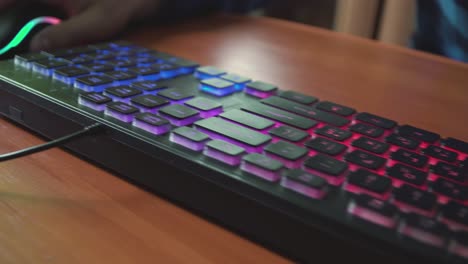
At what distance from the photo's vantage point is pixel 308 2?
1090 mm

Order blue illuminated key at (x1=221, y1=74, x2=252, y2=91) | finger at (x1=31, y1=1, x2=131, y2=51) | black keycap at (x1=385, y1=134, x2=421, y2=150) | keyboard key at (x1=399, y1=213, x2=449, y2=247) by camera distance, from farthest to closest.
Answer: finger at (x1=31, y1=1, x2=131, y2=51)
blue illuminated key at (x1=221, y1=74, x2=252, y2=91)
black keycap at (x1=385, y1=134, x2=421, y2=150)
keyboard key at (x1=399, y1=213, x2=449, y2=247)

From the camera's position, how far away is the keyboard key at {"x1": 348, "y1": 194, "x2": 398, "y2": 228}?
Answer: 236mm

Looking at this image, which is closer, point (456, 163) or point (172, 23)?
point (456, 163)

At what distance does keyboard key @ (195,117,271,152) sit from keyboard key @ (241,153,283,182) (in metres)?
0.02

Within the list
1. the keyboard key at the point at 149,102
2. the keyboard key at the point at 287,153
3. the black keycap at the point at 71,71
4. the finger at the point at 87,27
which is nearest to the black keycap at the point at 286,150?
the keyboard key at the point at 287,153

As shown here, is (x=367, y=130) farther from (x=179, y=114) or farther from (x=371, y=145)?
(x=179, y=114)

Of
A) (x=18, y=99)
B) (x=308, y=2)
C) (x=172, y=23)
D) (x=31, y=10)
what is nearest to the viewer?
(x=18, y=99)

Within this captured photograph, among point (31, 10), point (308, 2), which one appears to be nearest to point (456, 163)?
point (31, 10)

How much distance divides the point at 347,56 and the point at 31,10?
42 cm

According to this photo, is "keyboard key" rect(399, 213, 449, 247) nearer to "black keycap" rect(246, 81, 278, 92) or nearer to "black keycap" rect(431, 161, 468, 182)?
"black keycap" rect(431, 161, 468, 182)

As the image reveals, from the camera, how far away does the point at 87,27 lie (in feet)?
1.98

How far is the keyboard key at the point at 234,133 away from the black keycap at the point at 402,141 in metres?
0.09

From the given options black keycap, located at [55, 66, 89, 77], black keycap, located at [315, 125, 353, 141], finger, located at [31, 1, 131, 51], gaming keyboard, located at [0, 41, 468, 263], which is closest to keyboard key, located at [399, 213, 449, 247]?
gaming keyboard, located at [0, 41, 468, 263]

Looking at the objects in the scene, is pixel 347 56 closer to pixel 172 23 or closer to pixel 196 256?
pixel 172 23
